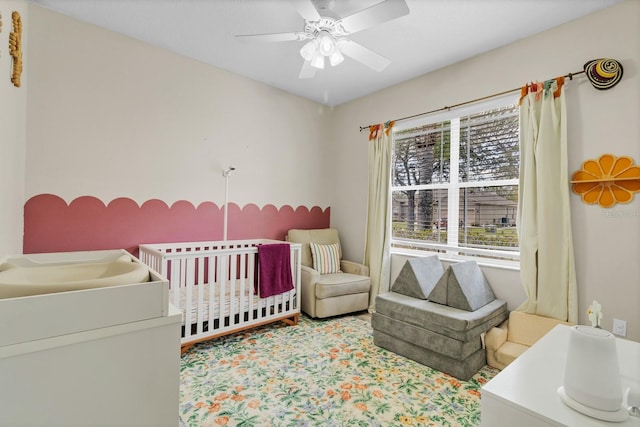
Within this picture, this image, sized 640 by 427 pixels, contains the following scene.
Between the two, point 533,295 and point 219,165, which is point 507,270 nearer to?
point 533,295

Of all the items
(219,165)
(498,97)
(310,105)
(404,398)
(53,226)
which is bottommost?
(404,398)

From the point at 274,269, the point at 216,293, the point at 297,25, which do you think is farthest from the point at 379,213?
the point at 297,25

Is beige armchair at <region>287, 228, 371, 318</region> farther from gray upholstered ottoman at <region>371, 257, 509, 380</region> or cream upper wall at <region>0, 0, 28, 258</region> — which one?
cream upper wall at <region>0, 0, 28, 258</region>

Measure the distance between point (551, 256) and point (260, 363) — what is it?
7.66ft

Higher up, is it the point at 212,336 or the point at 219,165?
the point at 219,165

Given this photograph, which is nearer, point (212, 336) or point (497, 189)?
point (212, 336)

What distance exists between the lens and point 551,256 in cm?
224

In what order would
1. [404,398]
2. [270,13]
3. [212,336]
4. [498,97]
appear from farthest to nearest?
[498,97] → [212,336] → [270,13] → [404,398]

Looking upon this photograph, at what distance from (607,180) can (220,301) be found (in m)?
2.99

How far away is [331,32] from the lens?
2.05 m

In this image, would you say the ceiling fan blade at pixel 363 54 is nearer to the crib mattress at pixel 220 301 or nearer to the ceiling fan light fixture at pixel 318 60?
the ceiling fan light fixture at pixel 318 60

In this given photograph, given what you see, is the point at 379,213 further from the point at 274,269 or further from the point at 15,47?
the point at 15,47

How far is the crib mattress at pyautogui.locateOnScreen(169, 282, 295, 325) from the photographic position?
2.32m

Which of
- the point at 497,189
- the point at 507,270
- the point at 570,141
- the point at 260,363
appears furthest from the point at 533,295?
the point at 260,363
